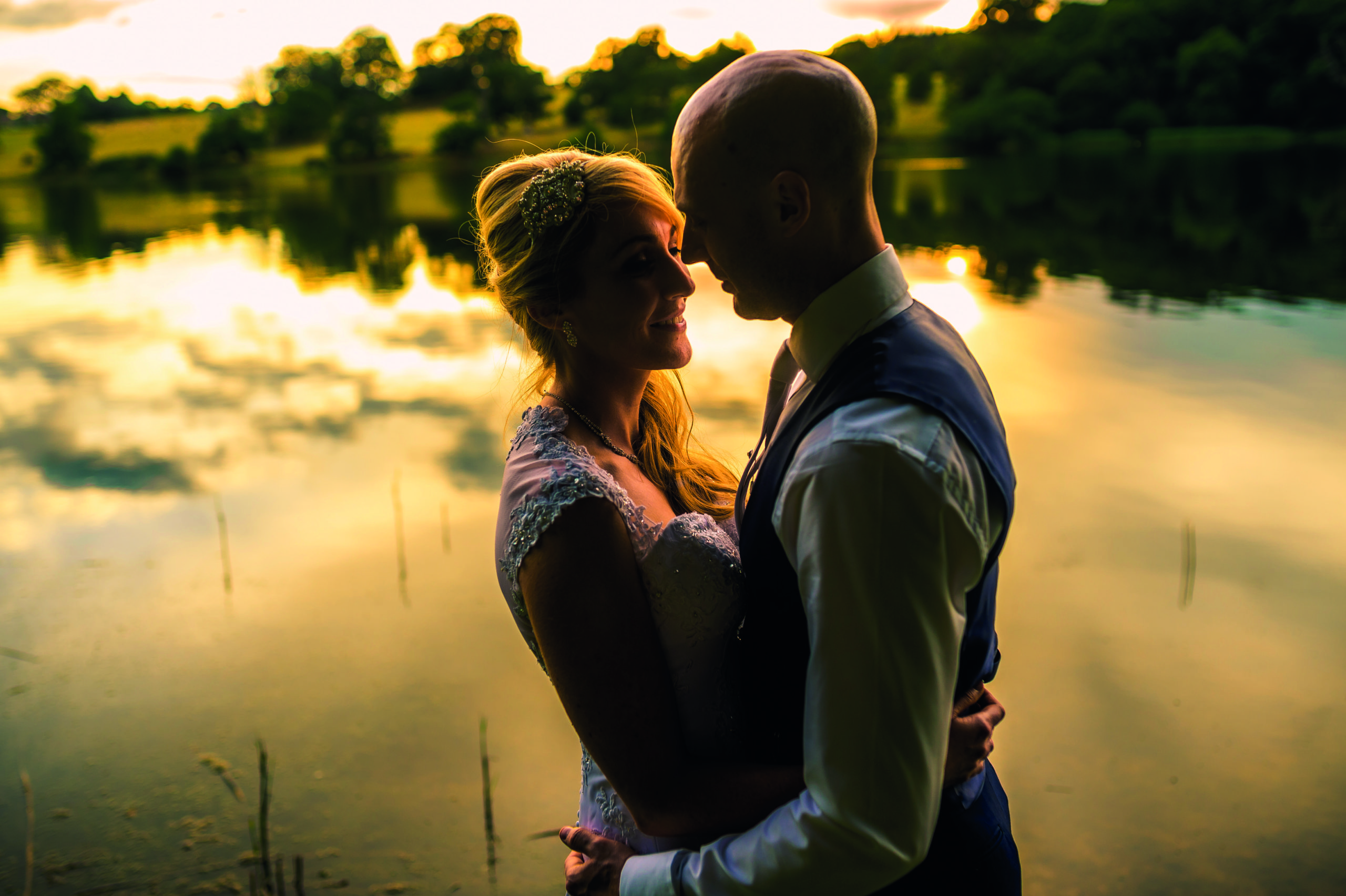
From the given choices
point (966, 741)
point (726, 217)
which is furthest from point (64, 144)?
point (966, 741)

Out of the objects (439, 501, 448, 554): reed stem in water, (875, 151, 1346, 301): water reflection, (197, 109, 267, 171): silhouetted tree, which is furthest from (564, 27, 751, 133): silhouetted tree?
(197, 109, 267, 171): silhouetted tree

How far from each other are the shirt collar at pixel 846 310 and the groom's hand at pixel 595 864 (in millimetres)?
1108

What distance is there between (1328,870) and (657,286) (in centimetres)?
694

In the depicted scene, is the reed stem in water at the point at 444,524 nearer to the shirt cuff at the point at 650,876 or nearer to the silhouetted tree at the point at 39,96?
the shirt cuff at the point at 650,876

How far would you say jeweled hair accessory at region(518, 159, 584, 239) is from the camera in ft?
6.77

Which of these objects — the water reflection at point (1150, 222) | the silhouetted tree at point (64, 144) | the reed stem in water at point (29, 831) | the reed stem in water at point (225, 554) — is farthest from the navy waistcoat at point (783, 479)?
the silhouetted tree at point (64, 144)

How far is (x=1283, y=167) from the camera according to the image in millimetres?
53656

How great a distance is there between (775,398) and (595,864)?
3.61 ft

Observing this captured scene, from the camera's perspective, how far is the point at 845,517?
1.18 metres

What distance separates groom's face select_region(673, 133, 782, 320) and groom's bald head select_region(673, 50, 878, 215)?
0.05ft

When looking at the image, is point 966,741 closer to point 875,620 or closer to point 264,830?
point 875,620

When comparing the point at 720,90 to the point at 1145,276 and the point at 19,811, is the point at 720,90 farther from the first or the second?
the point at 1145,276

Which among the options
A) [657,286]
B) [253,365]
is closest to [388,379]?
[253,365]

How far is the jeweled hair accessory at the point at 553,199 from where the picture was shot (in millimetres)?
2062
